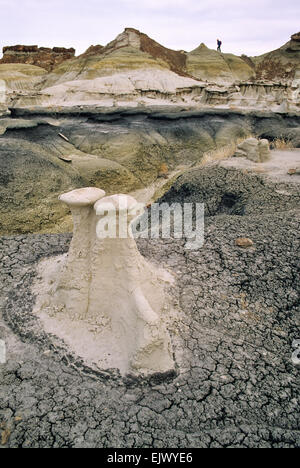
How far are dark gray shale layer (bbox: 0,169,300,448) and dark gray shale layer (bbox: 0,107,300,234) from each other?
3061mm

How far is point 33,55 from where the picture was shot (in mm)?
36781

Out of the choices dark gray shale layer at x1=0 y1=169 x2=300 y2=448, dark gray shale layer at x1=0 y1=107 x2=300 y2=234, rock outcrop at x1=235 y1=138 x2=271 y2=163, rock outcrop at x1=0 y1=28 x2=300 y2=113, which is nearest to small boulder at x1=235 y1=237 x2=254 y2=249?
dark gray shale layer at x1=0 y1=169 x2=300 y2=448

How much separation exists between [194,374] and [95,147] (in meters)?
9.24

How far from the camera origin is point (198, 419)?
166cm

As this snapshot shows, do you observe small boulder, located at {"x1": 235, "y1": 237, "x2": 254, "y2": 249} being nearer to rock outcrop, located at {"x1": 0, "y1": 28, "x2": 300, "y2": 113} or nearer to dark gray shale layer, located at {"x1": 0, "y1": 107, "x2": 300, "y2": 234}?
dark gray shale layer, located at {"x1": 0, "y1": 107, "x2": 300, "y2": 234}

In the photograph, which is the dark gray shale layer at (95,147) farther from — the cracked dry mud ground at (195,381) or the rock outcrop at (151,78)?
the cracked dry mud ground at (195,381)

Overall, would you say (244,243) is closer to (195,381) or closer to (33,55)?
(195,381)

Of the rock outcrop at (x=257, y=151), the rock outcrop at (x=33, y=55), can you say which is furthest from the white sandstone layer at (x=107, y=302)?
the rock outcrop at (x=33, y=55)

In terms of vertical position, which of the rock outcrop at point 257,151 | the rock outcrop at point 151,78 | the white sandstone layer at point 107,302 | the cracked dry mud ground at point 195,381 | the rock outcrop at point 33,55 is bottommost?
the cracked dry mud ground at point 195,381

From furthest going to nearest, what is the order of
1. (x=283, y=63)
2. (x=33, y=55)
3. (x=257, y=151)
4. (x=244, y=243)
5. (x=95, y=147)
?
(x=33, y=55) → (x=283, y=63) → (x=95, y=147) → (x=257, y=151) → (x=244, y=243)

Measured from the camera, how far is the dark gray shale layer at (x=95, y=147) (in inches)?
234

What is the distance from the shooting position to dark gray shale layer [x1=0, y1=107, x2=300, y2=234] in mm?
5938

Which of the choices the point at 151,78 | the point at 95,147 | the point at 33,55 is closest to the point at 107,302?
the point at 95,147

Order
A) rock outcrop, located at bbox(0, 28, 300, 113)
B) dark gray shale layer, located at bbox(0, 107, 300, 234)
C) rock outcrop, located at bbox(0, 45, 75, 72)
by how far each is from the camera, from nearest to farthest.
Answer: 1. dark gray shale layer, located at bbox(0, 107, 300, 234)
2. rock outcrop, located at bbox(0, 28, 300, 113)
3. rock outcrop, located at bbox(0, 45, 75, 72)
